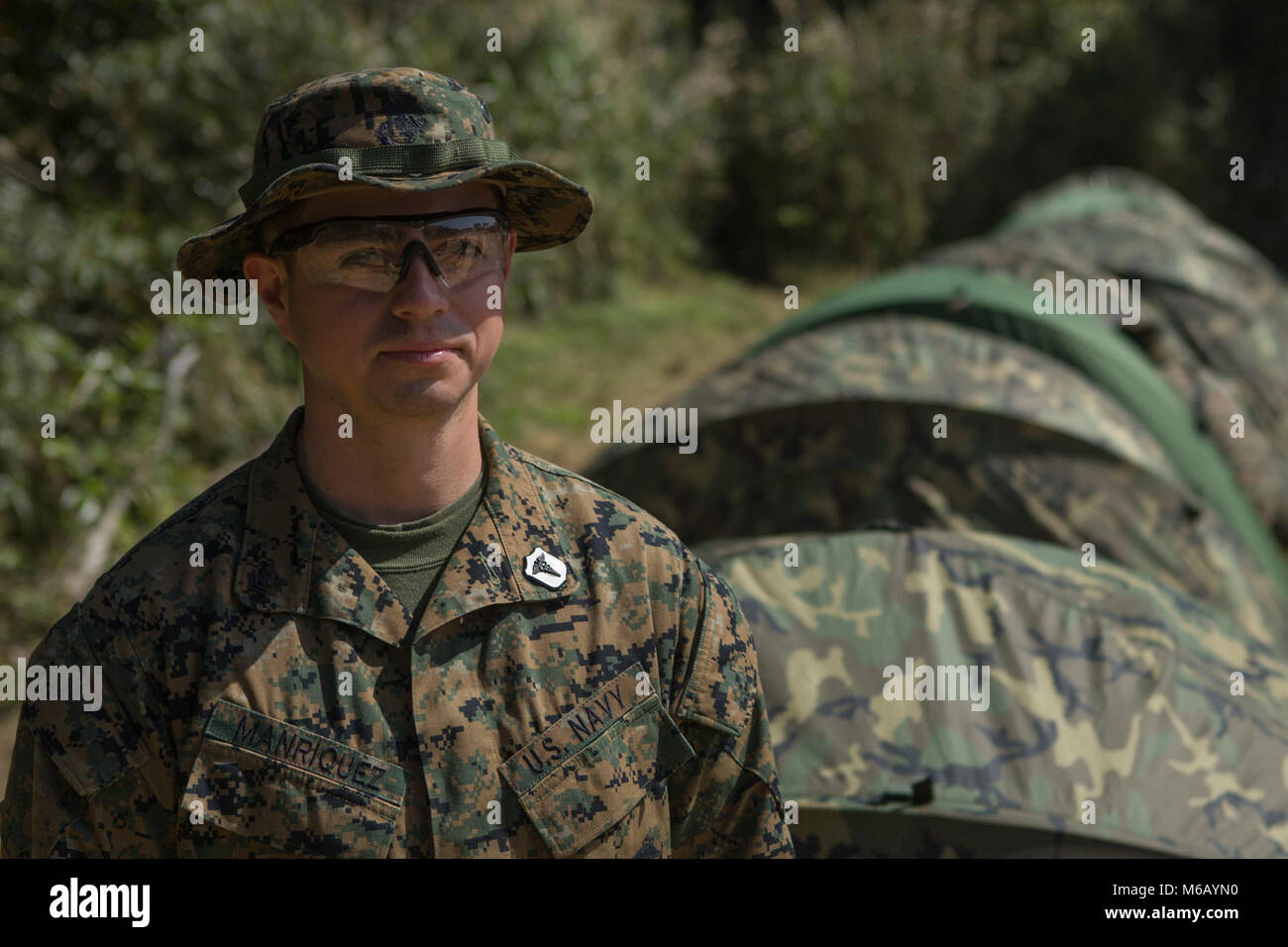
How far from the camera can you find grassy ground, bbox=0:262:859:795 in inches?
302

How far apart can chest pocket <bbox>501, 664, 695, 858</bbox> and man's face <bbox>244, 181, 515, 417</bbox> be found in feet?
1.49

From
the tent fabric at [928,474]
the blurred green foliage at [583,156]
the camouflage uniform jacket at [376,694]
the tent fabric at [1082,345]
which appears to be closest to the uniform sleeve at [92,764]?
the camouflage uniform jacket at [376,694]

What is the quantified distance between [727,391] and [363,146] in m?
2.94

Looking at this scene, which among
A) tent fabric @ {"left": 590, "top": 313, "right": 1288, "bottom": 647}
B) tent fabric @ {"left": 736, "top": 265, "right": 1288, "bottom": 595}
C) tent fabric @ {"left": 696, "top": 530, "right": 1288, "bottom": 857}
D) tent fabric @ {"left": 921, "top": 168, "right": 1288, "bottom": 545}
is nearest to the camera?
tent fabric @ {"left": 696, "top": 530, "right": 1288, "bottom": 857}

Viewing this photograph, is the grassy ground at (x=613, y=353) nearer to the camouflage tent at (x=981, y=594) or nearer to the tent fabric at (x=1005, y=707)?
the camouflage tent at (x=981, y=594)

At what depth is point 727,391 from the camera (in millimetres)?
4559

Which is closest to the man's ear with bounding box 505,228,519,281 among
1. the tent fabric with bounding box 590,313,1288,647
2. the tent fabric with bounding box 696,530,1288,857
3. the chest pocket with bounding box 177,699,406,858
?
the chest pocket with bounding box 177,699,406,858

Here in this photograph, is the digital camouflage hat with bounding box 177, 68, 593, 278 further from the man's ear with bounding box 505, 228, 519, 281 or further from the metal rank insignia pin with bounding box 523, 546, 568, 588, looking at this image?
the metal rank insignia pin with bounding box 523, 546, 568, 588

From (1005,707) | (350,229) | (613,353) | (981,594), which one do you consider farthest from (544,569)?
(613,353)

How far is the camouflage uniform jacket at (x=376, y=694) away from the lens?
1679 mm

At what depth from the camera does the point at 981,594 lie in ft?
10.5

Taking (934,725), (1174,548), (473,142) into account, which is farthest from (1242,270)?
(473,142)

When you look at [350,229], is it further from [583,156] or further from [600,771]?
[583,156]
